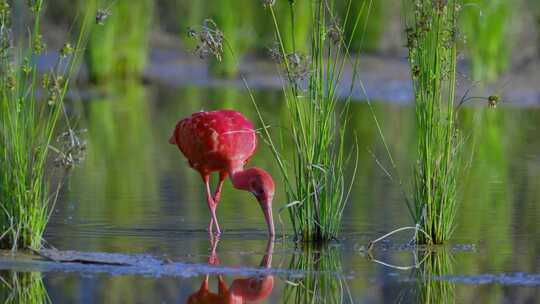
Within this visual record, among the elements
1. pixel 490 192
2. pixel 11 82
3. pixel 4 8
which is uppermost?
pixel 4 8

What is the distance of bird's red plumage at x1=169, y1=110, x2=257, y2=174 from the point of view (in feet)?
25.0

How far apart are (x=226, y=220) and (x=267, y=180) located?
2.97 feet

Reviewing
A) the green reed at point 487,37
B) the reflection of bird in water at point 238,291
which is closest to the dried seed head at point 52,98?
the reflection of bird in water at point 238,291

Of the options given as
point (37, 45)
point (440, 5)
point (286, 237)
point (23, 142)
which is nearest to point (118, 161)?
point (286, 237)

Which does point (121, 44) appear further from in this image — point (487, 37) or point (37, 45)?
point (37, 45)

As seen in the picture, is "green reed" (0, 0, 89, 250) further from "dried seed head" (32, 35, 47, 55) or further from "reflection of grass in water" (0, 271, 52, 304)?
"reflection of grass in water" (0, 271, 52, 304)

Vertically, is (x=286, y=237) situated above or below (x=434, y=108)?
below

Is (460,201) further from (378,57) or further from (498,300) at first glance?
(378,57)

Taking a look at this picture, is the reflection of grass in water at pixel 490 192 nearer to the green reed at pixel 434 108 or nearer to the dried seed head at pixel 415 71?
the green reed at pixel 434 108

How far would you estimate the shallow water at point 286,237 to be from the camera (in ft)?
19.5

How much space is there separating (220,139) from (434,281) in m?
1.90

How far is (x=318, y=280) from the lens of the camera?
6176mm

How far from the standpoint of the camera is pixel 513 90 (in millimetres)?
16125

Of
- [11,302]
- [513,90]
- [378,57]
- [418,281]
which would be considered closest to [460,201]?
[418,281]
